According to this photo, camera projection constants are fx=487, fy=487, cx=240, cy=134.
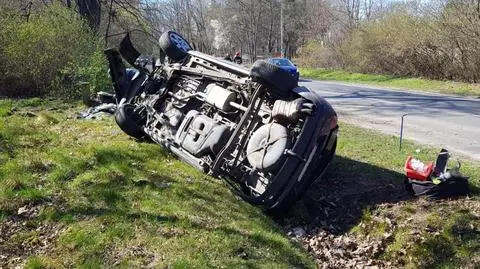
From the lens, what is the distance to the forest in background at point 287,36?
47.8 feet

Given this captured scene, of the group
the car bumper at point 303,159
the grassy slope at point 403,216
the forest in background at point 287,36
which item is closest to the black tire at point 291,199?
the car bumper at point 303,159

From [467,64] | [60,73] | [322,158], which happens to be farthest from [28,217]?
[467,64]

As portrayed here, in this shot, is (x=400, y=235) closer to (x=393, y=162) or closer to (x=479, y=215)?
(x=479, y=215)

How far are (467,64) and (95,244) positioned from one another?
2379 cm

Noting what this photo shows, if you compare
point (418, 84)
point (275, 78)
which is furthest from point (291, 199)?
point (418, 84)

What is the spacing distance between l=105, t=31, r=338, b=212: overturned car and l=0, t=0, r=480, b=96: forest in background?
7.38 meters

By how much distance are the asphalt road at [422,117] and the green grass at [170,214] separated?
176cm

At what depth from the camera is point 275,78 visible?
6.06 meters

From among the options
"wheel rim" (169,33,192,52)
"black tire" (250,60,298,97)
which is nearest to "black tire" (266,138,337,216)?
"black tire" (250,60,298,97)

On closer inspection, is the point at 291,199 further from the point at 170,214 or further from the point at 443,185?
the point at 443,185

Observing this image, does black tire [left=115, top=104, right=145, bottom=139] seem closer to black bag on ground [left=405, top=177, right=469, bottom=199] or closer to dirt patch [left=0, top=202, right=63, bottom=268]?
dirt patch [left=0, top=202, right=63, bottom=268]

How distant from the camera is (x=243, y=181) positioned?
19.5 feet

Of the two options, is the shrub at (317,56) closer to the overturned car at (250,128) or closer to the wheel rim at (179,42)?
the wheel rim at (179,42)

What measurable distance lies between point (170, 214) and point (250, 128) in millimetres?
1620
